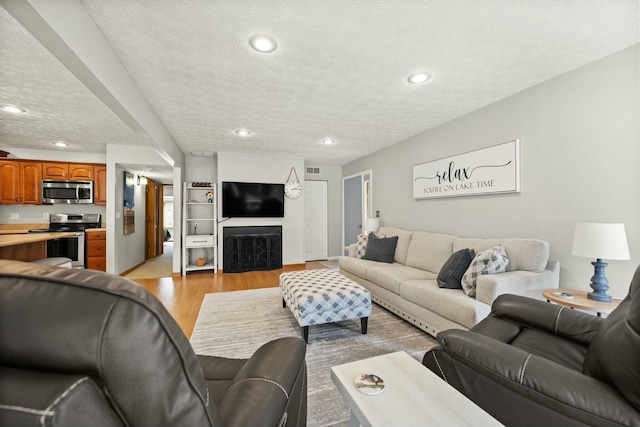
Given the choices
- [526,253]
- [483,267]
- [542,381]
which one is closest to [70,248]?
[483,267]

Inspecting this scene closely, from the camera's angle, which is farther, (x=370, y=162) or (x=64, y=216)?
(x=370, y=162)

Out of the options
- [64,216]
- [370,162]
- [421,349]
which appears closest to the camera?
[421,349]

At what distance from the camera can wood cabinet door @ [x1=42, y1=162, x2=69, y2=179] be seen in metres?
4.89

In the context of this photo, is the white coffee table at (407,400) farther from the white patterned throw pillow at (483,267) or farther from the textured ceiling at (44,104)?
the textured ceiling at (44,104)

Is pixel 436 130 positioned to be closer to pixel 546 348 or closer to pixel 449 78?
pixel 449 78

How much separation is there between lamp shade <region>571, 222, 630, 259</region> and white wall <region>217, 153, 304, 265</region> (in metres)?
4.70

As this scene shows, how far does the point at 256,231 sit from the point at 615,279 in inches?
199

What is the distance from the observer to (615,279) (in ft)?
6.88

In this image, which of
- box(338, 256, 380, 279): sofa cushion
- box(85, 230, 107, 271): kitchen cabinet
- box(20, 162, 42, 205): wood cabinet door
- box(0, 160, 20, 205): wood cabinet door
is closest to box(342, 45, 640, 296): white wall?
box(338, 256, 380, 279): sofa cushion

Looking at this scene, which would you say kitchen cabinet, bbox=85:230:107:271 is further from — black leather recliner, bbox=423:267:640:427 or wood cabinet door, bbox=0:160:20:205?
black leather recliner, bbox=423:267:640:427

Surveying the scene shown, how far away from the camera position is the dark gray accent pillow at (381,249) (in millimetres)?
3949

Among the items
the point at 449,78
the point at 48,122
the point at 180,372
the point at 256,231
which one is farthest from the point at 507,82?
the point at 48,122

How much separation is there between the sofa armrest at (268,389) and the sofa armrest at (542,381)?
0.76 metres

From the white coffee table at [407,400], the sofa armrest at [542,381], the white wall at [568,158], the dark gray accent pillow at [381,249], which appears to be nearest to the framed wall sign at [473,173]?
the white wall at [568,158]
